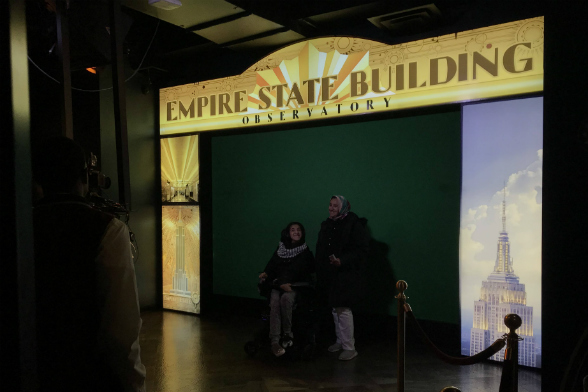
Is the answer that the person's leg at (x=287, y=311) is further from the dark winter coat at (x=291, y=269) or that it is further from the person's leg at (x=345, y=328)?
the person's leg at (x=345, y=328)

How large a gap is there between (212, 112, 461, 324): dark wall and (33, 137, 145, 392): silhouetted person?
4.14 m

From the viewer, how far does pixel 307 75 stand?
222 inches

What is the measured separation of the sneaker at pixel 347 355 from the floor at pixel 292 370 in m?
0.05

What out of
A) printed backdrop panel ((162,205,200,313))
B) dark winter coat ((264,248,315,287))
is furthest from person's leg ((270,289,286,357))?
printed backdrop panel ((162,205,200,313))

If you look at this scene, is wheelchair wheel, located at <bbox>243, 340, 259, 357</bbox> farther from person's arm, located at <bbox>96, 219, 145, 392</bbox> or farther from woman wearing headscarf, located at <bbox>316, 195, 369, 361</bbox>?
person's arm, located at <bbox>96, 219, 145, 392</bbox>

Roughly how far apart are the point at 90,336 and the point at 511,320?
5.57 ft

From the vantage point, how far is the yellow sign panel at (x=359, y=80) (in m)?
4.37

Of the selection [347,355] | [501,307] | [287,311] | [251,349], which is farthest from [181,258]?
[501,307]

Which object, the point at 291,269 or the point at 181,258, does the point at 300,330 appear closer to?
the point at 291,269

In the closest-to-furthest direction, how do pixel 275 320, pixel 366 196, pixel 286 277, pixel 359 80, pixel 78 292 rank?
1. pixel 78 292
2. pixel 275 320
3. pixel 286 277
4. pixel 359 80
5. pixel 366 196

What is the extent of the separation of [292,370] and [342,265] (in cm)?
114

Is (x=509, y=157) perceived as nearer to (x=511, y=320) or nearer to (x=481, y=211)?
(x=481, y=211)

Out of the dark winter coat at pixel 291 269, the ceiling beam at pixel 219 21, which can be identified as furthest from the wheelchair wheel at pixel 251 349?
the ceiling beam at pixel 219 21

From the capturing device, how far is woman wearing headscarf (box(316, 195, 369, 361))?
15.4 ft
